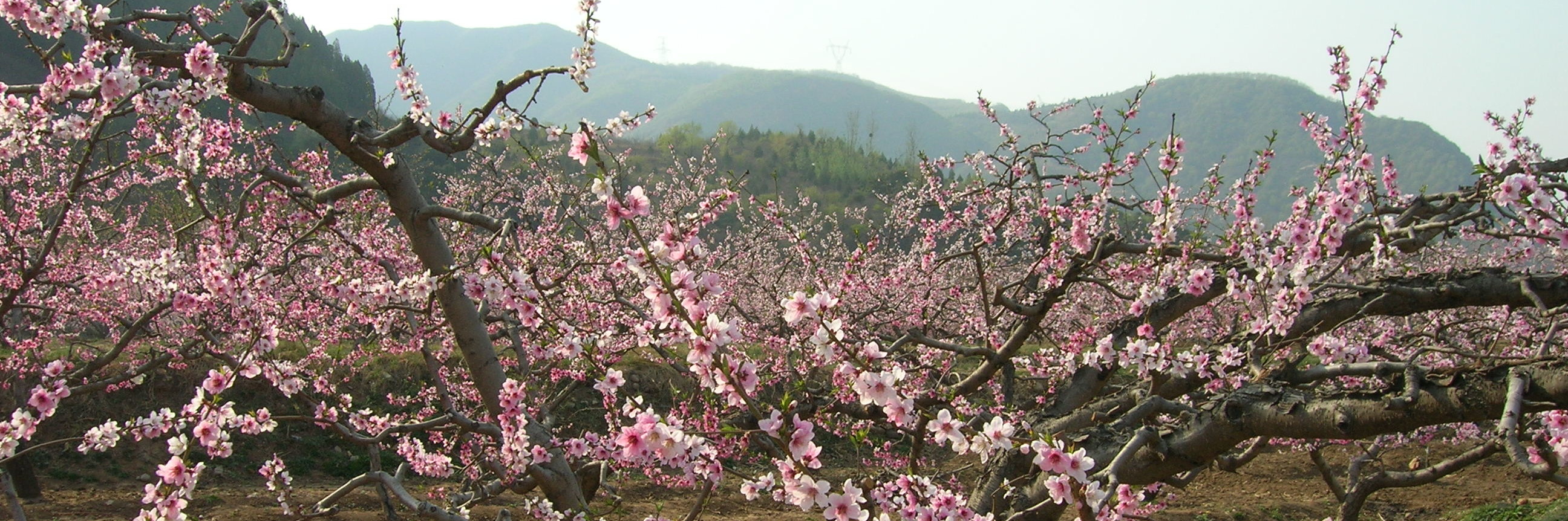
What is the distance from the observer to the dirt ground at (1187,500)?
764cm

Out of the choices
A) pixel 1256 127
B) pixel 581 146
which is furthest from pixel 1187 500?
pixel 1256 127

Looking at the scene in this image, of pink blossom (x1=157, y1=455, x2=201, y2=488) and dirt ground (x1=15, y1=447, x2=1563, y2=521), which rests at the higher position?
pink blossom (x1=157, y1=455, x2=201, y2=488)

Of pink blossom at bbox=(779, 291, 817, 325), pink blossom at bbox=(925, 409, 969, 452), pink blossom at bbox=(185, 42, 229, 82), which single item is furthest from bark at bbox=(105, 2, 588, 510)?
pink blossom at bbox=(925, 409, 969, 452)

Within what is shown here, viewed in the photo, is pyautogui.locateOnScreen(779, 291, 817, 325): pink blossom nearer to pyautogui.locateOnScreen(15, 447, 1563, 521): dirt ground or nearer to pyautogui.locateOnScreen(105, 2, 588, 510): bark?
pyautogui.locateOnScreen(105, 2, 588, 510): bark

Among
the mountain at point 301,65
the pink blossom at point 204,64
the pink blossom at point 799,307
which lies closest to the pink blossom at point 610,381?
the pink blossom at point 799,307

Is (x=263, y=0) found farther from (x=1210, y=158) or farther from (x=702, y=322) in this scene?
(x=1210, y=158)

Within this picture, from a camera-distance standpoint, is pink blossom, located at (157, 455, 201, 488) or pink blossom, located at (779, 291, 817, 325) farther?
pink blossom, located at (157, 455, 201, 488)

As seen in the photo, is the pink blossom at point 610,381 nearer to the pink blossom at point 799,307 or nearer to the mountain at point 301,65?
the pink blossom at point 799,307

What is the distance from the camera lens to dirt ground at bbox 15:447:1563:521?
25.1 feet

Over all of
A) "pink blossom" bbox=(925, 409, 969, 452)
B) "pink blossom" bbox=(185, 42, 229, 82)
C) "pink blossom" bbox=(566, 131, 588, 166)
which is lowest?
"pink blossom" bbox=(925, 409, 969, 452)

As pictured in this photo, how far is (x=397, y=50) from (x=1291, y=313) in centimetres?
418

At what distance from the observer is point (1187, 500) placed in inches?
376

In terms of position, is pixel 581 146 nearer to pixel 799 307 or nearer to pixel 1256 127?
pixel 799 307

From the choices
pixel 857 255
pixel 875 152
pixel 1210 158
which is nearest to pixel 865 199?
pixel 875 152
